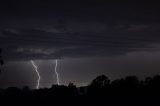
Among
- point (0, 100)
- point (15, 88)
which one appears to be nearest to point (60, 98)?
point (0, 100)

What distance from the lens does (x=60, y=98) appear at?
54781 millimetres

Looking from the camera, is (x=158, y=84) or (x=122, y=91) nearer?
(x=122, y=91)

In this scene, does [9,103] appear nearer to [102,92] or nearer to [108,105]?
[108,105]

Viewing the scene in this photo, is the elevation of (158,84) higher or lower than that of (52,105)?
higher

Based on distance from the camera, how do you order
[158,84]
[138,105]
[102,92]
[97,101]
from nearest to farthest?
[138,105] < [97,101] < [102,92] < [158,84]

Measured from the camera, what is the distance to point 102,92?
63844 mm

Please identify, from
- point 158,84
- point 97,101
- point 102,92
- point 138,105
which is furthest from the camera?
point 158,84

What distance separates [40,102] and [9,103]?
3.34 metres

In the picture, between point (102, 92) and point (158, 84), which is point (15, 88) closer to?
point (102, 92)

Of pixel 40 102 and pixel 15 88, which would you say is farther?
pixel 15 88

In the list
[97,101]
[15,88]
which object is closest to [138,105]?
[97,101]

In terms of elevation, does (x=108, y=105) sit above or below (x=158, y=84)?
below

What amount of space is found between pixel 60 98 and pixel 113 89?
1313 cm

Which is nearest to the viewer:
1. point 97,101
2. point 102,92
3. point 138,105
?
point 138,105
